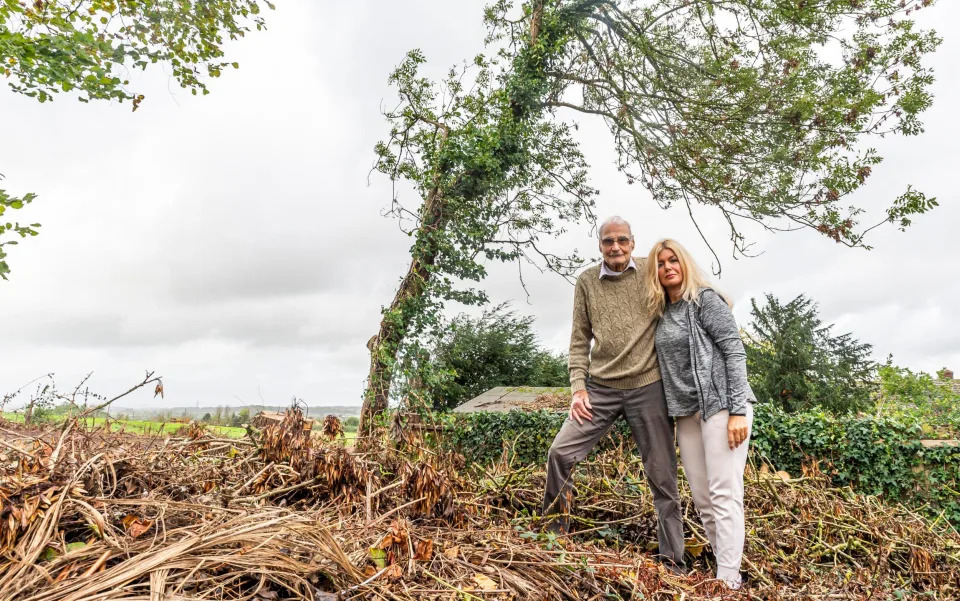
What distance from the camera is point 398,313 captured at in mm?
8141

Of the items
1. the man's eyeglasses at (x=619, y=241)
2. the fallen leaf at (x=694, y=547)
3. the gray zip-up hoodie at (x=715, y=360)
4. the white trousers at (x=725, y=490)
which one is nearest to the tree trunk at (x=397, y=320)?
the man's eyeglasses at (x=619, y=241)

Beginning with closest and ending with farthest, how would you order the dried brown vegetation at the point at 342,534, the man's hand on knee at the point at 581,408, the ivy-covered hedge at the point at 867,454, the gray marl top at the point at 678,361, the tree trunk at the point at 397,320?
the dried brown vegetation at the point at 342,534 < the gray marl top at the point at 678,361 < the man's hand on knee at the point at 581,408 < the ivy-covered hedge at the point at 867,454 < the tree trunk at the point at 397,320

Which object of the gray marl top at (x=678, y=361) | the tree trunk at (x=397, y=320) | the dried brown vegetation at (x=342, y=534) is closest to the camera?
the dried brown vegetation at (x=342, y=534)

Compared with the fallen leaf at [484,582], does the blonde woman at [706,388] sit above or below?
above

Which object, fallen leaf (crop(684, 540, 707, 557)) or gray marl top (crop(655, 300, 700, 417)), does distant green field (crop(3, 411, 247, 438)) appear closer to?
gray marl top (crop(655, 300, 700, 417))

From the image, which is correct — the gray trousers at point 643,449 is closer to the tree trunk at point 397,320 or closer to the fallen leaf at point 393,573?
the fallen leaf at point 393,573

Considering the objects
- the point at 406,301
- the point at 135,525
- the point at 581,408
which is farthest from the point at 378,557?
the point at 406,301

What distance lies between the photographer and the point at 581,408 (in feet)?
11.9

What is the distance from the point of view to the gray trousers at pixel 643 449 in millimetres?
3496

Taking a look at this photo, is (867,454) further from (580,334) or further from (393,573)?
(393,573)

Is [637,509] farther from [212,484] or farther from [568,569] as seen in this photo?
[212,484]

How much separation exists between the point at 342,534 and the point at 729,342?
2333 millimetres

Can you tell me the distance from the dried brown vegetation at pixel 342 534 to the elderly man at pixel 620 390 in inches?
11.6

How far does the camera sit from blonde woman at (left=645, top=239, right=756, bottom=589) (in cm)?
317
